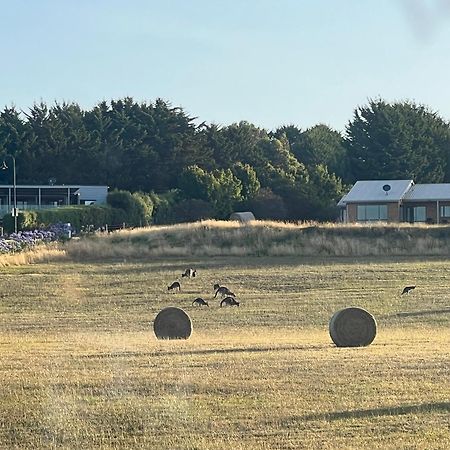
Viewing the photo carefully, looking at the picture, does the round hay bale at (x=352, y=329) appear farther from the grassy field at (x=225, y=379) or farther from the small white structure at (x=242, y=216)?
the small white structure at (x=242, y=216)

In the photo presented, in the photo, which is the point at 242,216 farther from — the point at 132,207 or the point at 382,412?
the point at 382,412

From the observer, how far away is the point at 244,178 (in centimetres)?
Result: 8444

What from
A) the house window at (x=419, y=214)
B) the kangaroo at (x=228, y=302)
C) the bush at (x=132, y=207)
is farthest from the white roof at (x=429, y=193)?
the kangaroo at (x=228, y=302)

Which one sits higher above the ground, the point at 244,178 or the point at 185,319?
the point at 244,178

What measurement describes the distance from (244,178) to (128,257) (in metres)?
35.5

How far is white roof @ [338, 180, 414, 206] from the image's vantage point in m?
73.4

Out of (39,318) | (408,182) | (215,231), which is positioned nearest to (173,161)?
(408,182)

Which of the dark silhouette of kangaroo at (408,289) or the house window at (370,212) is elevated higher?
the house window at (370,212)

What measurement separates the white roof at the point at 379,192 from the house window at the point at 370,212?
60 cm

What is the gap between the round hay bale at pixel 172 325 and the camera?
82.2 ft

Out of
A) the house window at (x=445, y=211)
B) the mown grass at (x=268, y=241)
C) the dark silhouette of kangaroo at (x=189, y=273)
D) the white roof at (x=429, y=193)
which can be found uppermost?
the white roof at (x=429, y=193)

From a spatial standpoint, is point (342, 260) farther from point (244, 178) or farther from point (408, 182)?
point (244, 178)

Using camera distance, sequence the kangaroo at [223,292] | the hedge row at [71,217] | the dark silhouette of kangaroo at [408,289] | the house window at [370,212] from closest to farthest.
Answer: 1. the kangaroo at [223,292]
2. the dark silhouette of kangaroo at [408,289]
3. the hedge row at [71,217]
4. the house window at [370,212]

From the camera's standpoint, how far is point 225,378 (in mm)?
16047
